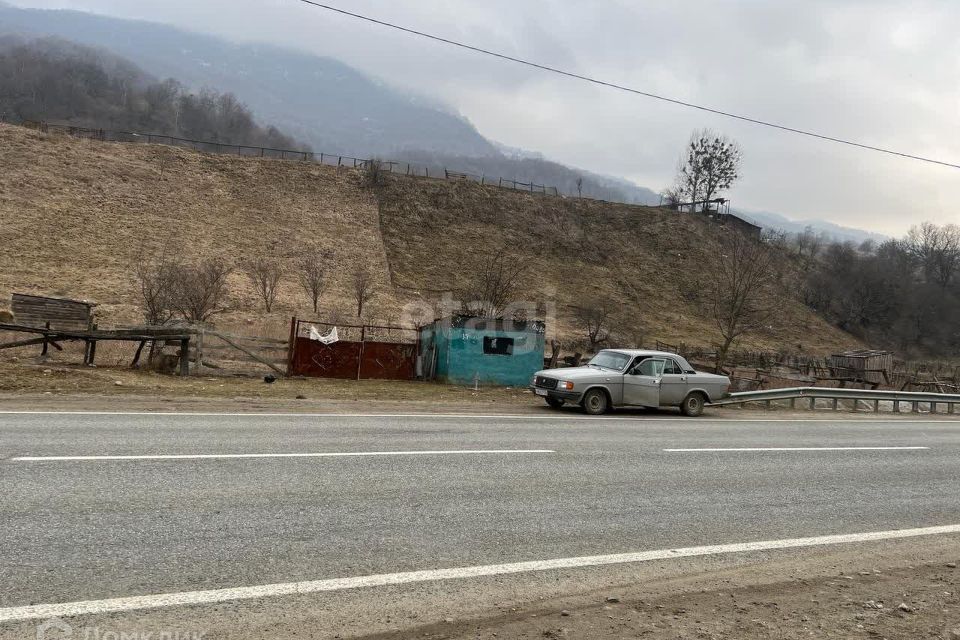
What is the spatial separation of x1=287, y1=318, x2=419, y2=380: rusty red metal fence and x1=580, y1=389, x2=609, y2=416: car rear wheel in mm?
7255

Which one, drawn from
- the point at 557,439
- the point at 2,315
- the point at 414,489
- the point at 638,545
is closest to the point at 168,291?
the point at 2,315

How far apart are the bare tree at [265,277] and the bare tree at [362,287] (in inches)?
205

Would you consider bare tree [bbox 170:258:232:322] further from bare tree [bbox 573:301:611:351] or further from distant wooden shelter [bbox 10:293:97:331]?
bare tree [bbox 573:301:611:351]

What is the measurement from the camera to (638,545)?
5.71 meters

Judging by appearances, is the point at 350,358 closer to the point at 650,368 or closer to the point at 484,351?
the point at 484,351

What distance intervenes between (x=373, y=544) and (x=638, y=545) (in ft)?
7.55

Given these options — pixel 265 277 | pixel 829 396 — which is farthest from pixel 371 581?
pixel 265 277

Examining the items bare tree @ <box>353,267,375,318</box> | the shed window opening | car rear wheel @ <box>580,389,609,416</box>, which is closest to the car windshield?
car rear wheel @ <box>580,389,609,416</box>

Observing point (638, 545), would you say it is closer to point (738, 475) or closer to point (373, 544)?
point (373, 544)

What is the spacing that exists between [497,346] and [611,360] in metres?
5.42

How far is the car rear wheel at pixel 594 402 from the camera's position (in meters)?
15.6

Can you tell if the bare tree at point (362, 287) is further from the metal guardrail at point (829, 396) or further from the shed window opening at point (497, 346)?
the metal guardrail at point (829, 396)

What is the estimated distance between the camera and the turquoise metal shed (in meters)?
21.2

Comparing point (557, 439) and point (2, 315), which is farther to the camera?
point (2, 315)
